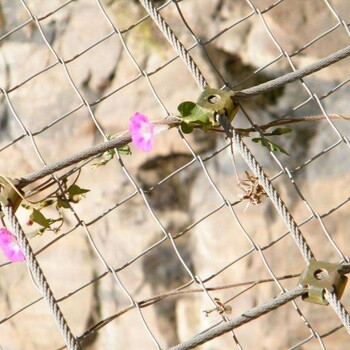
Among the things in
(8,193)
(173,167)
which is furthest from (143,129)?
(173,167)

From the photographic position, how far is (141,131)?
0.87 m

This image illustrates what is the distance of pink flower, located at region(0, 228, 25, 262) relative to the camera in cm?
95

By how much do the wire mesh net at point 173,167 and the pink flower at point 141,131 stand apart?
93cm

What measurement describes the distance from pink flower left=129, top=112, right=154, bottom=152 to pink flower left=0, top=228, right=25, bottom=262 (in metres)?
0.20

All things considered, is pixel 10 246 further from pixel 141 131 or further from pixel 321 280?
pixel 321 280

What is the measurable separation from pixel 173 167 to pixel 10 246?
3.21 ft

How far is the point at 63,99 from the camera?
1.93 m

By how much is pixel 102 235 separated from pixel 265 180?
116 cm

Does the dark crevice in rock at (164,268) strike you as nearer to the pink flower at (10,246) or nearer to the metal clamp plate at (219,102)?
the pink flower at (10,246)

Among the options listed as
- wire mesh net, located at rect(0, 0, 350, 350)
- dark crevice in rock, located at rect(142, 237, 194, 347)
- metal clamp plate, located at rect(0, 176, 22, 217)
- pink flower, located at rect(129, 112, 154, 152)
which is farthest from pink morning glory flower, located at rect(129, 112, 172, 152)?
dark crevice in rock, located at rect(142, 237, 194, 347)

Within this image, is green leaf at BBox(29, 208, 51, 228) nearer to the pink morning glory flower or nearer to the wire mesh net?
the pink morning glory flower

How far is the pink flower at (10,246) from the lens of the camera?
37.4 inches

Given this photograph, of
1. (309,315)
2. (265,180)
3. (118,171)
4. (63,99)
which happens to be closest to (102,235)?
(118,171)

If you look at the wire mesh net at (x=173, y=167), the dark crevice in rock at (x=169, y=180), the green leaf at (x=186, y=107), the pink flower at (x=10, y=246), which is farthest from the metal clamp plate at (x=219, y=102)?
the dark crevice in rock at (x=169, y=180)
